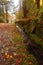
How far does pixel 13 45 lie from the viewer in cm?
1122

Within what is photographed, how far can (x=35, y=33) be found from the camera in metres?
11.2

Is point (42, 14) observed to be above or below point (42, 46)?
above

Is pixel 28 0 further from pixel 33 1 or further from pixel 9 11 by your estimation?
pixel 9 11

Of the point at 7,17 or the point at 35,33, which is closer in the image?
the point at 35,33

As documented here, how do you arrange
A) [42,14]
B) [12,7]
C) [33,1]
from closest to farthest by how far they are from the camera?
[42,14] < [33,1] < [12,7]

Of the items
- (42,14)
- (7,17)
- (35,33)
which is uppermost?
(42,14)

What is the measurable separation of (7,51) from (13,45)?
4.58 feet

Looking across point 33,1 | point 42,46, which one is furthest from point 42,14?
point 33,1

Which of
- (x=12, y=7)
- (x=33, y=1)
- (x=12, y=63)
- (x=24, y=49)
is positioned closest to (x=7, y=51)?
(x=24, y=49)

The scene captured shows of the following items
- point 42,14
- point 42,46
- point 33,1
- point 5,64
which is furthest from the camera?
point 33,1

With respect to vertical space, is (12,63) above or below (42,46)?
below

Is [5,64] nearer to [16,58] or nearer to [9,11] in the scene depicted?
[16,58]

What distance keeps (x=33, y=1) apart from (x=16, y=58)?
9.06 m

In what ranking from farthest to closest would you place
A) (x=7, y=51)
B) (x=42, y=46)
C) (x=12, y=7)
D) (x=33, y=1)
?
1. (x=12, y=7)
2. (x=33, y=1)
3. (x=7, y=51)
4. (x=42, y=46)
